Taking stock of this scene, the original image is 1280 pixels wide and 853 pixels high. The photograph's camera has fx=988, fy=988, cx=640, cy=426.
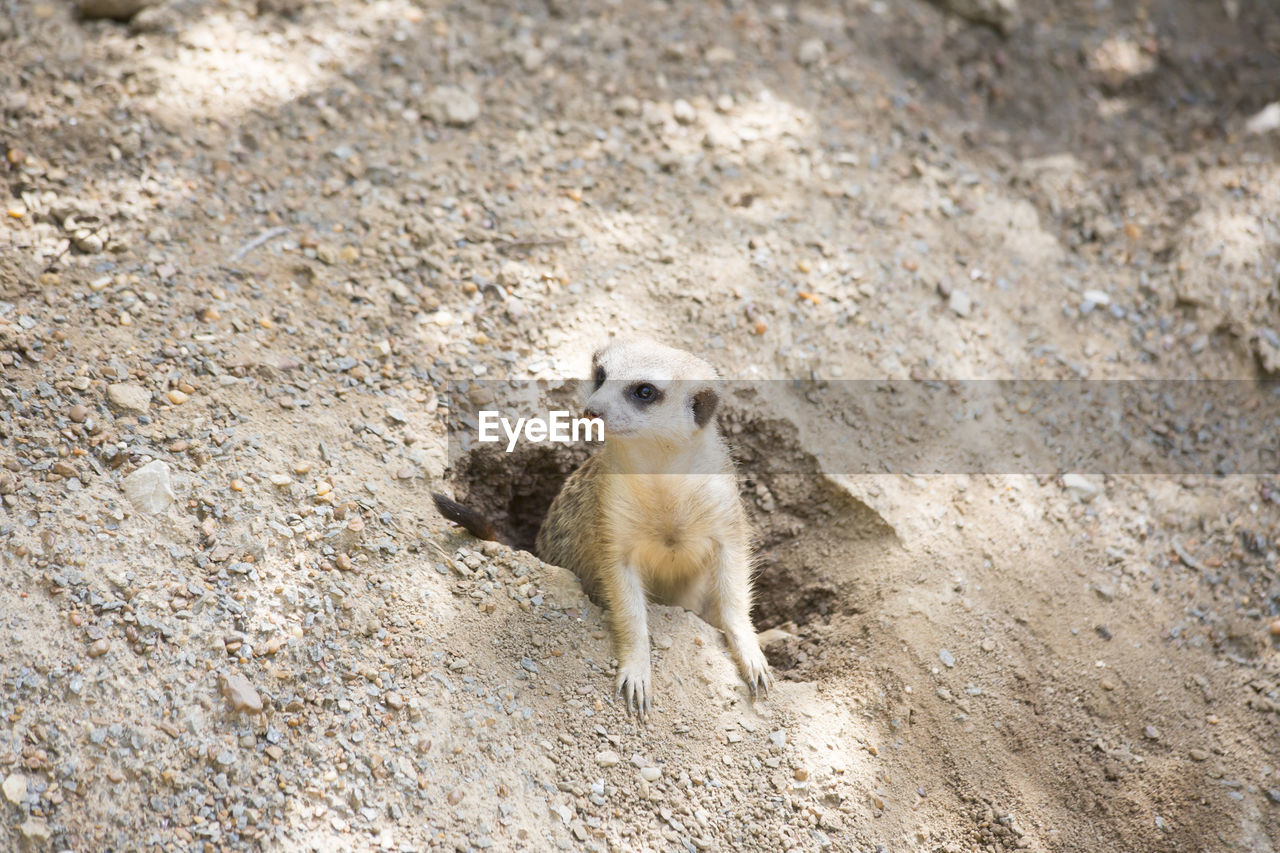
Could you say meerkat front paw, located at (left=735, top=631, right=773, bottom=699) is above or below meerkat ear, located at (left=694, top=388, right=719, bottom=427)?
below

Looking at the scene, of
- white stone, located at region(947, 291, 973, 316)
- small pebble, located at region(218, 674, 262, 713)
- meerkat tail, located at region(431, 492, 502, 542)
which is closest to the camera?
small pebble, located at region(218, 674, 262, 713)

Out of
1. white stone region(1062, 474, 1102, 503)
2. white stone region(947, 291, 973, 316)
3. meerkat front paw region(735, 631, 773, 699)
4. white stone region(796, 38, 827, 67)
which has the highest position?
white stone region(796, 38, 827, 67)

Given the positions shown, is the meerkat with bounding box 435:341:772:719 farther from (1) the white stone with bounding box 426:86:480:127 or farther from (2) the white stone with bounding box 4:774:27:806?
(1) the white stone with bounding box 426:86:480:127

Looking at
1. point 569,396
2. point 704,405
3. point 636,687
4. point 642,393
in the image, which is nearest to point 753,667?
point 636,687

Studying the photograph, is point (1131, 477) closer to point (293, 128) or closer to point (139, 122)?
point (293, 128)

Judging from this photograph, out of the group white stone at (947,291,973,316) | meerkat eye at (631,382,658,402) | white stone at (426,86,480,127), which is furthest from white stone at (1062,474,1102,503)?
white stone at (426,86,480,127)

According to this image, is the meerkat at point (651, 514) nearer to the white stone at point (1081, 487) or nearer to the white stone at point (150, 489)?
the white stone at point (150, 489)

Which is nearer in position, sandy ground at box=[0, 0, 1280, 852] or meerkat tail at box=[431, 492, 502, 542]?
sandy ground at box=[0, 0, 1280, 852]

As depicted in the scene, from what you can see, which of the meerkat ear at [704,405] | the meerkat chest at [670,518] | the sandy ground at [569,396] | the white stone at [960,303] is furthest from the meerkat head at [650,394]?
the white stone at [960,303]
